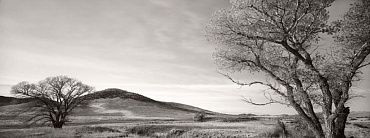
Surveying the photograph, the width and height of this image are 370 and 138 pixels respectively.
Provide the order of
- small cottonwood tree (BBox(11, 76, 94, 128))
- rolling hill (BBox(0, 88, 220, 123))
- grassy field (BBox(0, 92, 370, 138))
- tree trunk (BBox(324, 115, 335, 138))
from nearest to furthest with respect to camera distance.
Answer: tree trunk (BBox(324, 115, 335, 138)), grassy field (BBox(0, 92, 370, 138)), small cottonwood tree (BBox(11, 76, 94, 128)), rolling hill (BBox(0, 88, 220, 123))

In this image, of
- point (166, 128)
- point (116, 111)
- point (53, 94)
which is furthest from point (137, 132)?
point (116, 111)

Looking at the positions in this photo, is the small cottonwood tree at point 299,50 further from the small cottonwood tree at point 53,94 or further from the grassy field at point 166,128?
the small cottonwood tree at point 53,94

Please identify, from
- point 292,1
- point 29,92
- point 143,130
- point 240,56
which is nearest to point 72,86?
point 29,92

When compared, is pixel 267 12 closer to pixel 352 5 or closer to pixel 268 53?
pixel 268 53

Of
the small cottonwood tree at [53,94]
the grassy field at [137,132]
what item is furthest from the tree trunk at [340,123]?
the small cottonwood tree at [53,94]

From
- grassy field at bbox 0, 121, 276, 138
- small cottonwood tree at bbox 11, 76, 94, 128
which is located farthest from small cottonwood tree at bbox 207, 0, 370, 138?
small cottonwood tree at bbox 11, 76, 94, 128

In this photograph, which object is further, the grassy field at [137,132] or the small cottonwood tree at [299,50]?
the grassy field at [137,132]

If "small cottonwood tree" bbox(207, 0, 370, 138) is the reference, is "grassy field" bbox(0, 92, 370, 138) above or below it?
below

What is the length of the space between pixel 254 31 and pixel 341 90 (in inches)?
191

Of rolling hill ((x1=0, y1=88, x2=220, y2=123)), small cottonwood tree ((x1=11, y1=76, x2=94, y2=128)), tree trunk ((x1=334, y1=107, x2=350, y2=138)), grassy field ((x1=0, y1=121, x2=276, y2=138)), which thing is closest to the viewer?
tree trunk ((x1=334, y1=107, x2=350, y2=138))

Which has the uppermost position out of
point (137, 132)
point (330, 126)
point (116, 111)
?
point (330, 126)

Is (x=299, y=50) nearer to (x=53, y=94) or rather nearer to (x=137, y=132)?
(x=137, y=132)

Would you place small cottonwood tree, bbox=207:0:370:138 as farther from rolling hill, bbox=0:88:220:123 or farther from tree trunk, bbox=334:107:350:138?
rolling hill, bbox=0:88:220:123

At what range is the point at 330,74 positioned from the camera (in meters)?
11.3
